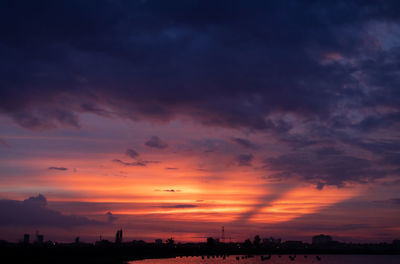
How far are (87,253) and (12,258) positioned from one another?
213 feet

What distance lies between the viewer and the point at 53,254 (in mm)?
136375

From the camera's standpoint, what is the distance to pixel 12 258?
4082 inches

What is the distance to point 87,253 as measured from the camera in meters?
166

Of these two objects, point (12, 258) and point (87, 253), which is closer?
point (12, 258)

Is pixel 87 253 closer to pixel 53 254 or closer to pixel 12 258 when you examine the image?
pixel 53 254

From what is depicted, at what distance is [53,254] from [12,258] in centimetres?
3395

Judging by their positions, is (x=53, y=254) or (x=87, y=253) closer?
(x=53, y=254)

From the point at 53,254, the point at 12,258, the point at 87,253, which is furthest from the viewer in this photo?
the point at 87,253

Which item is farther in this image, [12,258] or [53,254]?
[53,254]

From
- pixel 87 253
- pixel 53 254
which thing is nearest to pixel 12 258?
pixel 53 254

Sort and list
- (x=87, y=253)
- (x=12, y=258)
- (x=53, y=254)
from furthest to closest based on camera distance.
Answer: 1. (x=87, y=253)
2. (x=53, y=254)
3. (x=12, y=258)
